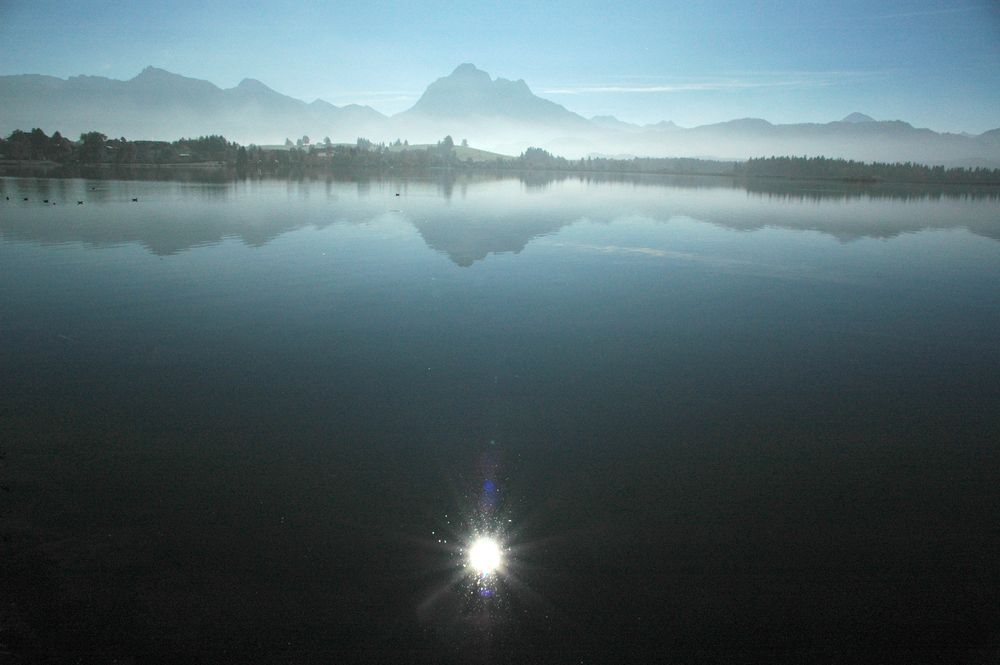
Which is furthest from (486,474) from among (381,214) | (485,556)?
(381,214)

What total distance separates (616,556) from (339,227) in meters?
38.1

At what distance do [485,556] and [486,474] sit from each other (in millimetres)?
2071

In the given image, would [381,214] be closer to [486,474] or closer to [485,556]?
[486,474]

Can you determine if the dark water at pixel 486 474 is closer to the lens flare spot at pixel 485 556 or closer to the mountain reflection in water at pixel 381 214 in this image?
the lens flare spot at pixel 485 556

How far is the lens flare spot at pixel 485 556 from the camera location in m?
8.16

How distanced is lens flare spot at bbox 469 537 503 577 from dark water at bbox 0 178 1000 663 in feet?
0.79

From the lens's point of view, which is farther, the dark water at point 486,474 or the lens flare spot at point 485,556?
the lens flare spot at point 485,556

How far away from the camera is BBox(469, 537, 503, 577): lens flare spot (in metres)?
8.16

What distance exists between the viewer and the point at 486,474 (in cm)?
1036

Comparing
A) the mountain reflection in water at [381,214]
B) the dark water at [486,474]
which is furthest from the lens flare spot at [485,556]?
the mountain reflection in water at [381,214]

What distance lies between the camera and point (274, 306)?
20.4m

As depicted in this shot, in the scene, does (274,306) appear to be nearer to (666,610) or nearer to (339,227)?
(666,610)

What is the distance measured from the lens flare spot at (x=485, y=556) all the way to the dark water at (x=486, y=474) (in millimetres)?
242

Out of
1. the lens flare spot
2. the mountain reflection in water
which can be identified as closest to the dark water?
the lens flare spot
